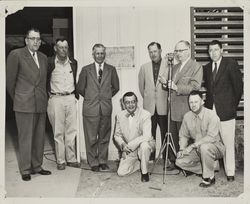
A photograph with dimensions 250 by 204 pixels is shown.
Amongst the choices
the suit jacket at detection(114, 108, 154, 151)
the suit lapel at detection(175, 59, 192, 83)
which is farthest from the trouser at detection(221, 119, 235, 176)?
the suit jacket at detection(114, 108, 154, 151)

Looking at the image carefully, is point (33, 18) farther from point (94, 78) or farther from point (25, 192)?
point (25, 192)

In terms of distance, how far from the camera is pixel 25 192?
2611mm

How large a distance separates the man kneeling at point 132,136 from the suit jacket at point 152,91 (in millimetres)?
146

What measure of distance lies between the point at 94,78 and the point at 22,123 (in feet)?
2.48

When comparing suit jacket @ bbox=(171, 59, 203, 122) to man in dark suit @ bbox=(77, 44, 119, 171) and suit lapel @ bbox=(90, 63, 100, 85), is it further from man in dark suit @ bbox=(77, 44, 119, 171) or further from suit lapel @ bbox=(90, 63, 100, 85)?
suit lapel @ bbox=(90, 63, 100, 85)

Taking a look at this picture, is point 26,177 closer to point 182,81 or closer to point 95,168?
point 95,168

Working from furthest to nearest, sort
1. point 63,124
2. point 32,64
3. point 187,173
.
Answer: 1. point 63,124
2. point 187,173
3. point 32,64

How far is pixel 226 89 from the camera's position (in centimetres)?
279

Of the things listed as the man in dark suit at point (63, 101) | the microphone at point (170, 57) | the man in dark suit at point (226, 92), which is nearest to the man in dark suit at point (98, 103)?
the man in dark suit at point (63, 101)

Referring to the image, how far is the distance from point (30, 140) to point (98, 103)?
0.69 m

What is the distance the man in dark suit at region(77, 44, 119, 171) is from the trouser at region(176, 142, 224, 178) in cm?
76

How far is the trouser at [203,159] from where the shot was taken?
273 centimetres

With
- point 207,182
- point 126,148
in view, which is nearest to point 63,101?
point 126,148

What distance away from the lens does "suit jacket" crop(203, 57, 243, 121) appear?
9.05ft
